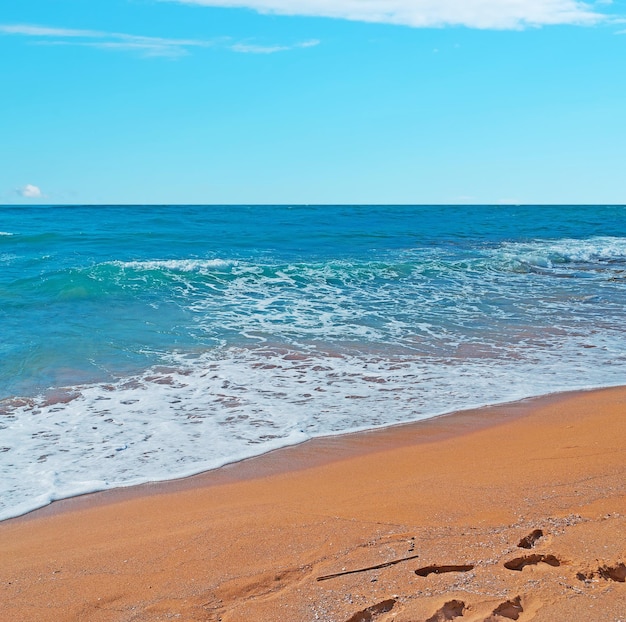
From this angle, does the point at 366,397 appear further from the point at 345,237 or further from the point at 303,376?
the point at 345,237

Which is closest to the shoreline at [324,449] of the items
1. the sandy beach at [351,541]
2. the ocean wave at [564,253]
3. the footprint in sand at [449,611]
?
the sandy beach at [351,541]

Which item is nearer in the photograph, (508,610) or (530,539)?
(508,610)

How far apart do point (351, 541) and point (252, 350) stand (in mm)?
5199

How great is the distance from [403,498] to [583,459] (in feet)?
4.84

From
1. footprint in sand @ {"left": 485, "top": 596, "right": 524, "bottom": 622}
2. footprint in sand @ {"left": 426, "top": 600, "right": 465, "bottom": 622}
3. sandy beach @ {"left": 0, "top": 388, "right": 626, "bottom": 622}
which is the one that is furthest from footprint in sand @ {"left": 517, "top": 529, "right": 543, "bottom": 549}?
footprint in sand @ {"left": 426, "top": 600, "right": 465, "bottom": 622}

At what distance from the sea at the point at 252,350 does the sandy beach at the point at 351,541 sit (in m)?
0.57

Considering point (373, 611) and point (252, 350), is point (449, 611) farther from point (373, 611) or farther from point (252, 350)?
point (252, 350)

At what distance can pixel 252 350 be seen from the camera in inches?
333

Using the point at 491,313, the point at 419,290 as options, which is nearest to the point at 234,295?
the point at 419,290

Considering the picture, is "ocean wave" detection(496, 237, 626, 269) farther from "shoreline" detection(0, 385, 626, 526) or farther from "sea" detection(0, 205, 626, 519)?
"shoreline" detection(0, 385, 626, 526)

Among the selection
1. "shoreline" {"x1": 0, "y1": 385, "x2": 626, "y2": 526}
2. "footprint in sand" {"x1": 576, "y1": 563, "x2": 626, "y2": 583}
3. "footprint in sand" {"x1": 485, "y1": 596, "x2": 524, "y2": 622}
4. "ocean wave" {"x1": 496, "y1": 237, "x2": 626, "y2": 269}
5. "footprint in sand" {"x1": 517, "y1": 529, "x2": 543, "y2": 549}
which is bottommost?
"shoreline" {"x1": 0, "y1": 385, "x2": 626, "y2": 526}

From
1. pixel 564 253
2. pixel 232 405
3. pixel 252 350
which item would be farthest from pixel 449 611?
pixel 564 253

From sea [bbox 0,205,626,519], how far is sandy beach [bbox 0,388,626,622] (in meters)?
0.57

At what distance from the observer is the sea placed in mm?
5344
